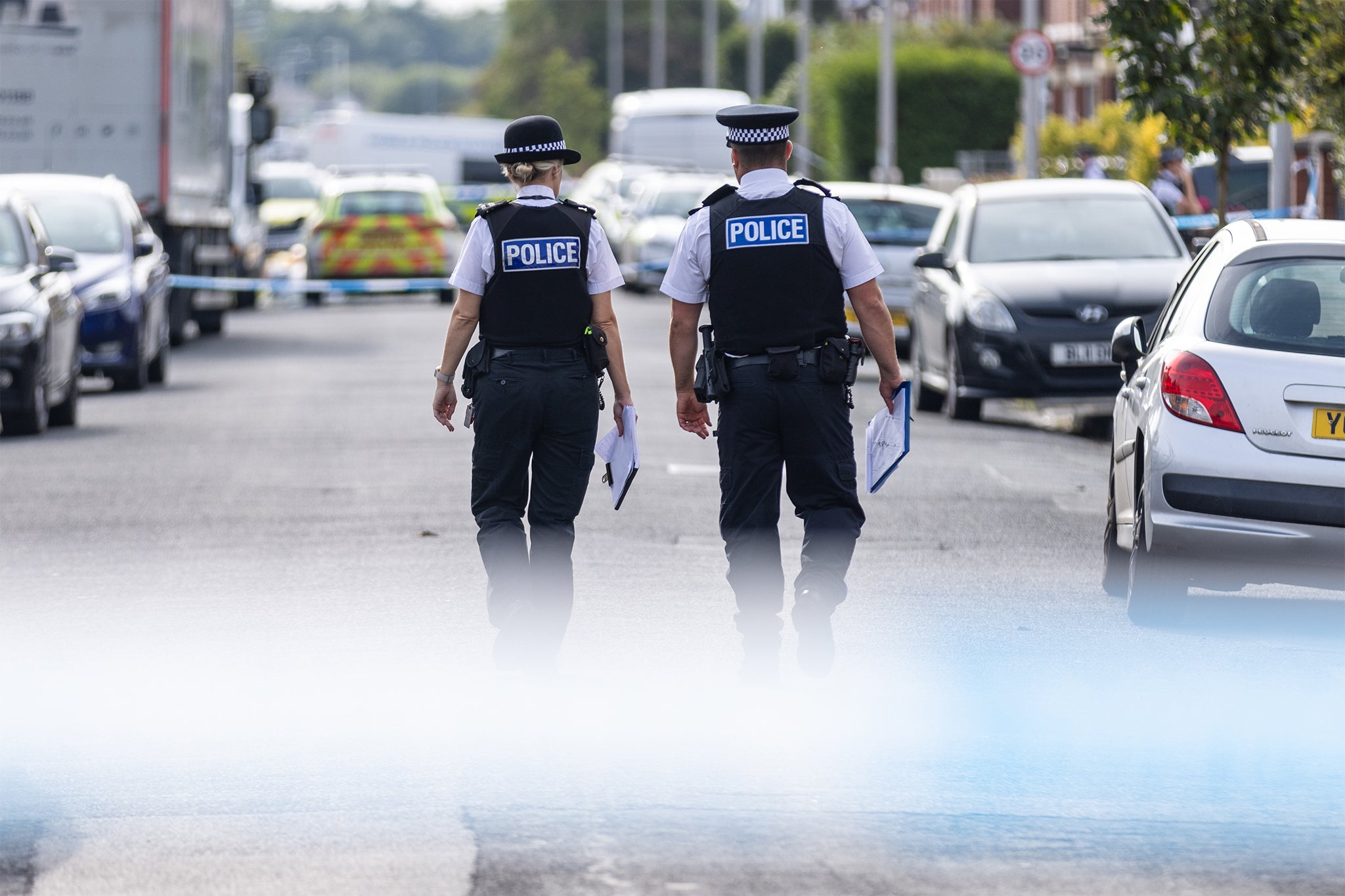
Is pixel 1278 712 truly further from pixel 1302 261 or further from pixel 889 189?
pixel 889 189

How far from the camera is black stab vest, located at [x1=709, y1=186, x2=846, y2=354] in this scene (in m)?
7.62

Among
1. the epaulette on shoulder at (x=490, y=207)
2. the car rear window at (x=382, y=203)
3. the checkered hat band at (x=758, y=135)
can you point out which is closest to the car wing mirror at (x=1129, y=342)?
the checkered hat band at (x=758, y=135)

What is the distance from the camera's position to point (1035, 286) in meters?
16.5

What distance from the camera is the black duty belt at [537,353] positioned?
7.89 metres

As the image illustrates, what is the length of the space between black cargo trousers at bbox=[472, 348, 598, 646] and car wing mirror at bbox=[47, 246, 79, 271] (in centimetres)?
982

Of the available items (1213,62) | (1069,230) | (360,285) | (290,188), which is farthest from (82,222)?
(290,188)

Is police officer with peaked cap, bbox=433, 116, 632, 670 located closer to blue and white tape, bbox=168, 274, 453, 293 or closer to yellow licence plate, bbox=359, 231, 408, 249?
blue and white tape, bbox=168, 274, 453, 293

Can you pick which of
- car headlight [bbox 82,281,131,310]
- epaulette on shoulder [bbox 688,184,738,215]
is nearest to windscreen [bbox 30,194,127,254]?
car headlight [bbox 82,281,131,310]

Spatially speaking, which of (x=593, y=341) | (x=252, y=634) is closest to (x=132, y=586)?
(x=252, y=634)

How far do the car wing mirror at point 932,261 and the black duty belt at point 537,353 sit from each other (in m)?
9.15

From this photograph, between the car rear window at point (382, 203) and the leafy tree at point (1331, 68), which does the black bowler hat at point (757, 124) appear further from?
the car rear window at point (382, 203)

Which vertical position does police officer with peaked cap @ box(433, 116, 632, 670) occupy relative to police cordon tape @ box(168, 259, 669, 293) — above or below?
above

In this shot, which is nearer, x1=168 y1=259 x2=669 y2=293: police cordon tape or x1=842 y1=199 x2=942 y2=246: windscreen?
x1=842 y1=199 x2=942 y2=246: windscreen

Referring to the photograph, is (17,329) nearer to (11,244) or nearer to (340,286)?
(11,244)
